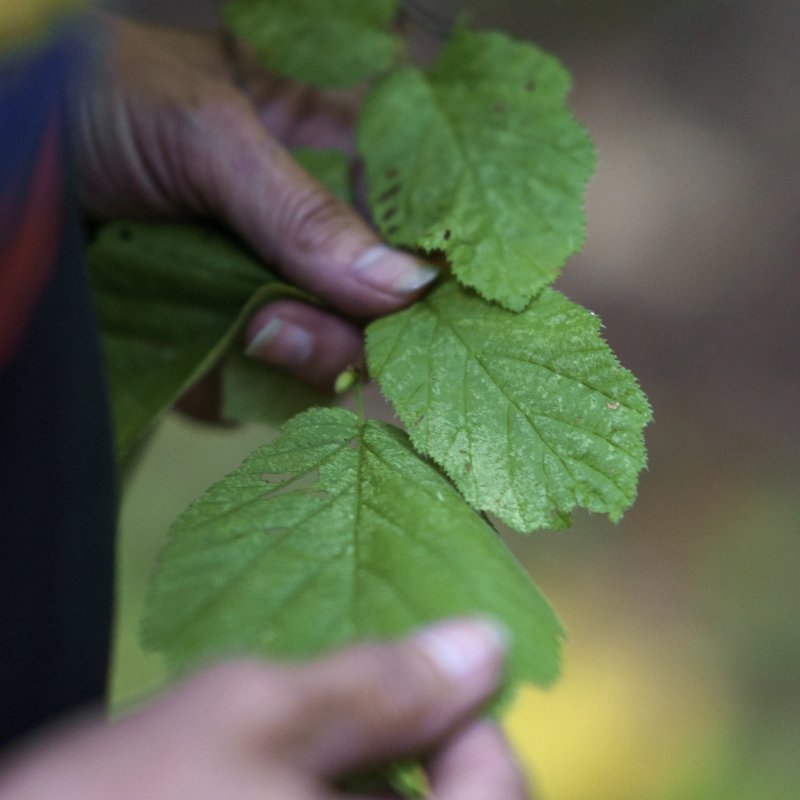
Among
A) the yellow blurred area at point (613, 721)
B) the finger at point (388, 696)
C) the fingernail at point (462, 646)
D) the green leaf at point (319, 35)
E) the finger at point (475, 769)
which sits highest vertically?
the green leaf at point (319, 35)

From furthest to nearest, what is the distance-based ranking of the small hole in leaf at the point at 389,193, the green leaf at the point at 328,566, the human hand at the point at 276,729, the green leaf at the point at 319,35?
the green leaf at the point at 319,35, the small hole in leaf at the point at 389,193, the green leaf at the point at 328,566, the human hand at the point at 276,729

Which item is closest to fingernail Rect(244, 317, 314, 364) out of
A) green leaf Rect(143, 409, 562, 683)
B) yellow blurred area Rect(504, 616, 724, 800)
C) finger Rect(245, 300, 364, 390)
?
finger Rect(245, 300, 364, 390)

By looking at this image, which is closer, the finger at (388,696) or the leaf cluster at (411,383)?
the finger at (388,696)

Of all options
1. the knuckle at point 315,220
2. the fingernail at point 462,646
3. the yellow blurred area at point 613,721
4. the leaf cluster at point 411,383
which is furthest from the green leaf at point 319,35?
the yellow blurred area at point 613,721

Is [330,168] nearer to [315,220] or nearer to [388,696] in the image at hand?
[315,220]

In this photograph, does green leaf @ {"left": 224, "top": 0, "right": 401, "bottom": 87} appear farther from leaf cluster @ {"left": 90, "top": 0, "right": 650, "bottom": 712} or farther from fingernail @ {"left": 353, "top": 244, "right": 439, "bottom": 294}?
fingernail @ {"left": 353, "top": 244, "right": 439, "bottom": 294}

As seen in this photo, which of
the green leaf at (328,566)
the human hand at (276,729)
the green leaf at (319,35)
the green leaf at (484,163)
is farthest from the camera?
the green leaf at (319,35)

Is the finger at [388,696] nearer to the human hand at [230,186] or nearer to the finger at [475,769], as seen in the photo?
the finger at [475,769]

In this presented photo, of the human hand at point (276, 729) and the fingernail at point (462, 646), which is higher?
the fingernail at point (462, 646)
